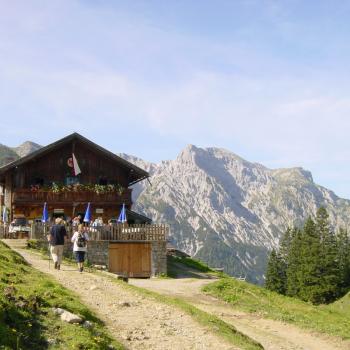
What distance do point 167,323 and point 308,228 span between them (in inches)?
2951

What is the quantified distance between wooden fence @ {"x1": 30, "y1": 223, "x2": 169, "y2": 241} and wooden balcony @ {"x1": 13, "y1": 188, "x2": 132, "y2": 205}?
31.0ft

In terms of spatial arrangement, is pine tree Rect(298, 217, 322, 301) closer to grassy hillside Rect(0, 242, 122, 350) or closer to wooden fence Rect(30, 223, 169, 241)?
wooden fence Rect(30, 223, 169, 241)

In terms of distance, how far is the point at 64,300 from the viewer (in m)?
14.9

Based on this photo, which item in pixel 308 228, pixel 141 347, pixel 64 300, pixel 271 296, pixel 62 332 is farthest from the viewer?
pixel 308 228

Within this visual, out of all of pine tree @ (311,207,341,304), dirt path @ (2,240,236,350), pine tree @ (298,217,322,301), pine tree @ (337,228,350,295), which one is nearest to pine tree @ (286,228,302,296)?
pine tree @ (298,217,322,301)

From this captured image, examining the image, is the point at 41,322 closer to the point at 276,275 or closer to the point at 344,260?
the point at 344,260

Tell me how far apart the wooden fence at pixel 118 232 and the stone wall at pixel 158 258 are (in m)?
0.39

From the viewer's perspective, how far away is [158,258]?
34000 mm

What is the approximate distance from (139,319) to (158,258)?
61.0ft

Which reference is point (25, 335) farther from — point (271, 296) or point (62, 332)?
point (271, 296)

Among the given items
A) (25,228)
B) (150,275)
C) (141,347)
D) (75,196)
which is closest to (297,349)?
(141,347)

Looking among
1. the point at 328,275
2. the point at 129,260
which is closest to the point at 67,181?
the point at 129,260

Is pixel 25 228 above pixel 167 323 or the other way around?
above

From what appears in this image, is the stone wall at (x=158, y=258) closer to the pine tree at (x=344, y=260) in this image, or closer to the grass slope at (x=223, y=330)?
the grass slope at (x=223, y=330)
